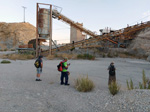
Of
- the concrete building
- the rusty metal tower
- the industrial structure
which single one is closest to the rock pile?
the industrial structure

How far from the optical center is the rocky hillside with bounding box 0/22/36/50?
51.6 metres

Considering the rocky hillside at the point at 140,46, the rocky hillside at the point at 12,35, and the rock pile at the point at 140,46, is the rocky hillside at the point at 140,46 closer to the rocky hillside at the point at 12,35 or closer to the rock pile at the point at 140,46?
the rock pile at the point at 140,46

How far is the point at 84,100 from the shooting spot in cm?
449

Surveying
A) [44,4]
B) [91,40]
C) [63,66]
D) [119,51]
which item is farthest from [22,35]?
[63,66]

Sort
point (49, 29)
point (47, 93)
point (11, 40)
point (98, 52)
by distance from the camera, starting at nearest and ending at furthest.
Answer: point (47, 93), point (49, 29), point (98, 52), point (11, 40)

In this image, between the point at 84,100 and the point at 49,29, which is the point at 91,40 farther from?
the point at 84,100

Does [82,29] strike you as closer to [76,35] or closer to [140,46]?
[140,46]

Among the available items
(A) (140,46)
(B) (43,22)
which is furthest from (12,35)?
(A) (140,46)

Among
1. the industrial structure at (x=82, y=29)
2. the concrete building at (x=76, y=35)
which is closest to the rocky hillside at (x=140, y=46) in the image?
the industrial structure at (x=82, y=29)

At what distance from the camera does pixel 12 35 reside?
53.0 meters

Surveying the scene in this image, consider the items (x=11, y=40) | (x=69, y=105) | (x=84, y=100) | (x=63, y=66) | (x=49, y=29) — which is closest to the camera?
(x=69, y=105)

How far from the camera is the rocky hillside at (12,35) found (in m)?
51.6

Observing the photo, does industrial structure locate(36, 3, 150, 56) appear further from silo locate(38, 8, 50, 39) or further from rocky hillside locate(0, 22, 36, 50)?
rocky hillside locate(0, 22, 36, 50)

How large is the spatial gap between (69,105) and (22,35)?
55.8 meters
